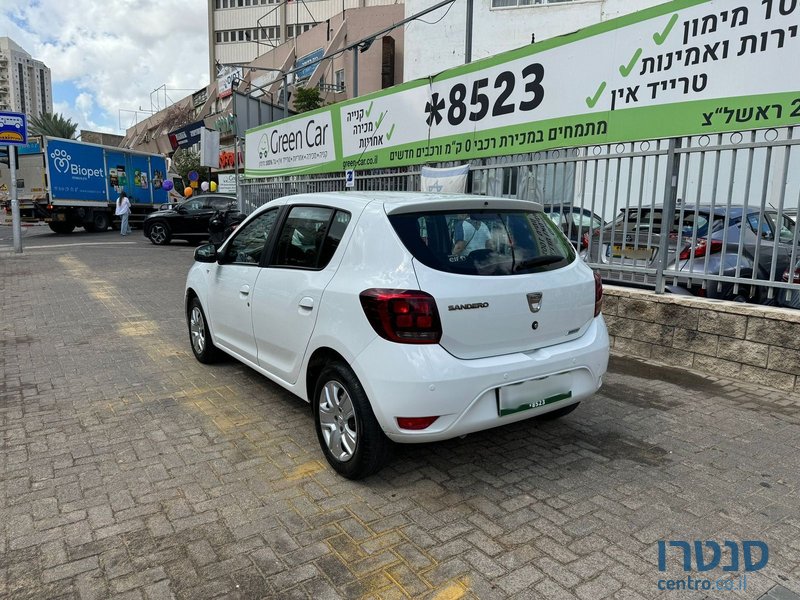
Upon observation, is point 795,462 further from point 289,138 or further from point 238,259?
point 289,138

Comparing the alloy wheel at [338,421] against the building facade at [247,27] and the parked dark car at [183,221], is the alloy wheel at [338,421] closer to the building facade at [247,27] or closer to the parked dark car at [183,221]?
the parked dark car at [183,221]

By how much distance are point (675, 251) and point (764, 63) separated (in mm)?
1772

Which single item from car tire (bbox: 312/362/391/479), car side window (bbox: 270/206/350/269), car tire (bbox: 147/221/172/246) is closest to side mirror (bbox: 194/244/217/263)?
car side window (bbox: 270/206/350/269)

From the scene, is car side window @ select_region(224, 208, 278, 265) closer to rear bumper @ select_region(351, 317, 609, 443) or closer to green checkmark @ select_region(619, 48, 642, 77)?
rear bumper @ select_region(351, 317, 609, 443)

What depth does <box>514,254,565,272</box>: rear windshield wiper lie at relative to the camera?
3.30 m

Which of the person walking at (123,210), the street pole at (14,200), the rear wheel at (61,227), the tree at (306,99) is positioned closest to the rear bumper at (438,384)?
the street pole at (14,200)

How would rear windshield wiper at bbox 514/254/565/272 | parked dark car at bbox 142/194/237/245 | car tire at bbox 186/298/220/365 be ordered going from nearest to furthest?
rear windshield wiper at bbox 514/254/565/272, car tire at bbox 186/298/220/365, parked dark car at bbox 142/194/237/245

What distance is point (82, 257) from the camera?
1473cm

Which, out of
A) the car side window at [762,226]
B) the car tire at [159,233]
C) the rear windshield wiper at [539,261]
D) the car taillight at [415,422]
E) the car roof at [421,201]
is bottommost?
the car taillight at [415,422]

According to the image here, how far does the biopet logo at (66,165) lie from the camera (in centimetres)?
2050

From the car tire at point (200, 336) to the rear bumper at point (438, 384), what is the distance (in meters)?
2.72

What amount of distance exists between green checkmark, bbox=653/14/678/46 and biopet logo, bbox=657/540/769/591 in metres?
4.72

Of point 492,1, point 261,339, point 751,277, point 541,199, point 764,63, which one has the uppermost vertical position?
point 492,1

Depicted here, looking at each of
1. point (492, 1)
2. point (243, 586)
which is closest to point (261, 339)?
point (243, 586)
